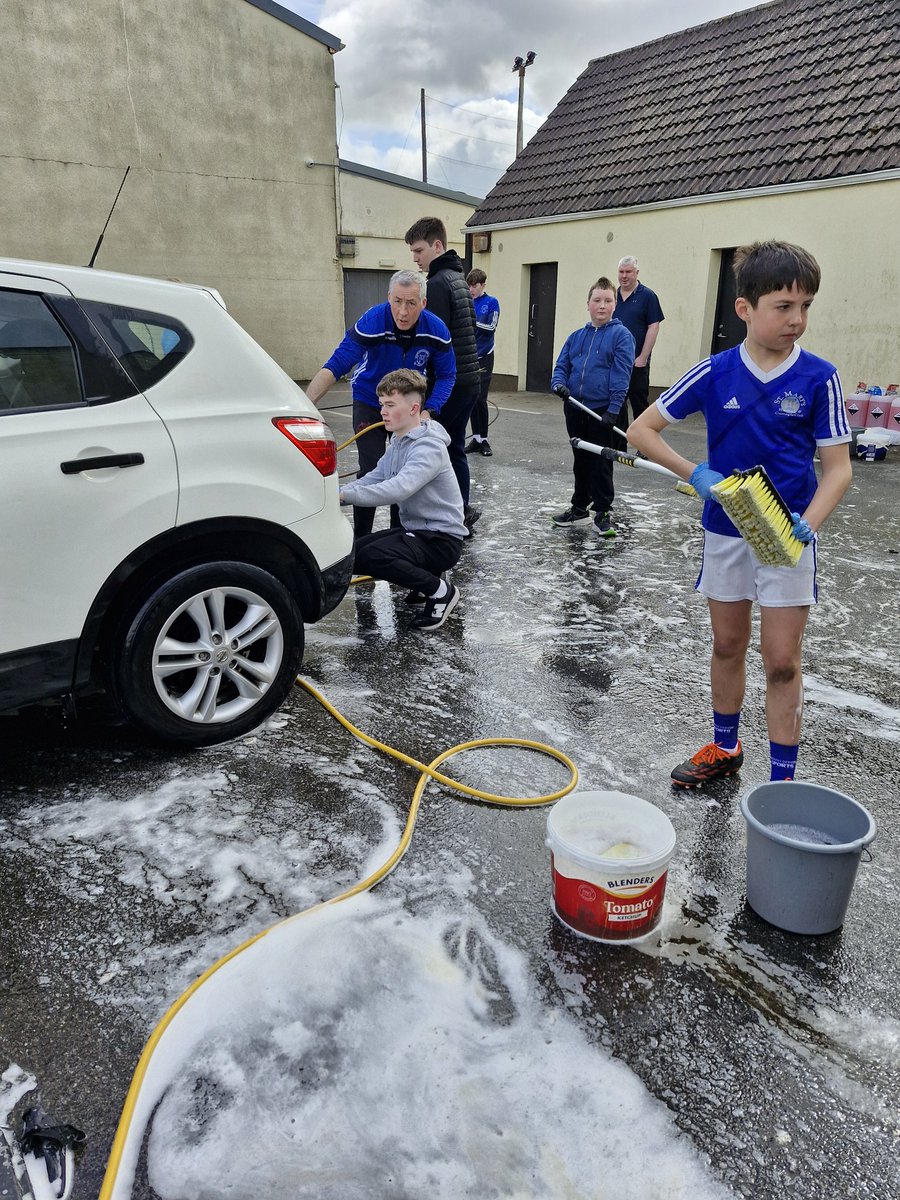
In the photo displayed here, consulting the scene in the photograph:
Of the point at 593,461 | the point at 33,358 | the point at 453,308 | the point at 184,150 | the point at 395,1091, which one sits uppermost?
the point at 184,150

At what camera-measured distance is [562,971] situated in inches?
85.4

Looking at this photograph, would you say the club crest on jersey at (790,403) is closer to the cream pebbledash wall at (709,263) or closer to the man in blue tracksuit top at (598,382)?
the man in blue tracksuit top at (598,382)

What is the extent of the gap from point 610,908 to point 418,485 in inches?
106

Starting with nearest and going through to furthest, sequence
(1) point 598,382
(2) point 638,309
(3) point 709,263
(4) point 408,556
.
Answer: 1. (4) point 408,556
2. (1) point 598,382
3. (2) point 638,309
4. (3) point 709,263

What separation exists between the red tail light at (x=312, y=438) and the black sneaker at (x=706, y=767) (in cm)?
180

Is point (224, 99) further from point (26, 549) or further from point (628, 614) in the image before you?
point (26, 549)

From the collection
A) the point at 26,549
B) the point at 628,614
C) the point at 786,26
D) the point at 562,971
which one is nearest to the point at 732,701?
the point at 562,971

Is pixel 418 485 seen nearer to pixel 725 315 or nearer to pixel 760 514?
pixel 760 514

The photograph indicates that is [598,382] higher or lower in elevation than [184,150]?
lower

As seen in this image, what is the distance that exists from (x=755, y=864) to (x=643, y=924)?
1.18 feet

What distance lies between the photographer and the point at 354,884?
247 centimetres

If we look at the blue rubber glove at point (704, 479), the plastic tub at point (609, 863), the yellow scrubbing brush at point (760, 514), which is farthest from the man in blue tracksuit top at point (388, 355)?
the plastic tub at point (609, 863)

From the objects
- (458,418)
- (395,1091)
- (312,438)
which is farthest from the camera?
(458,418)

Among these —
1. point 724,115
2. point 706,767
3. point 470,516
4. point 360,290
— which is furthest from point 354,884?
point 360,290
